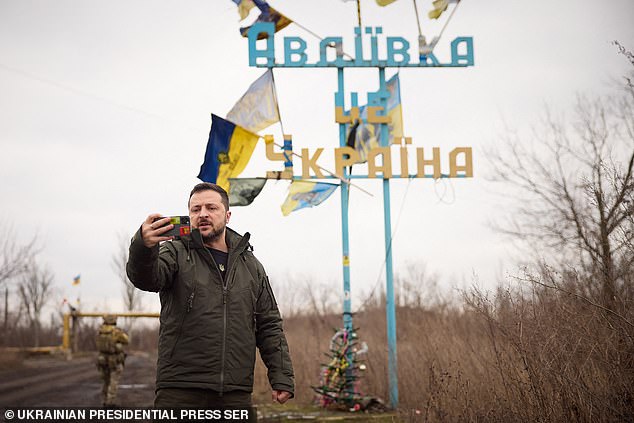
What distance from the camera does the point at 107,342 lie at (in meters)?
12.3

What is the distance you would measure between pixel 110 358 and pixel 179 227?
9.57 m

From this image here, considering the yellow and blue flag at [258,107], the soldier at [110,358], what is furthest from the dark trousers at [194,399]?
the soldier at [110,358]

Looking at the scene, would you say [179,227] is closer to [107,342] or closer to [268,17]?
[268,17]

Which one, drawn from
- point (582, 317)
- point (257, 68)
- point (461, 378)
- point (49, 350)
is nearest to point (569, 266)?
point (582, 317)

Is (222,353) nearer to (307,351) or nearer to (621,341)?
(621,341)

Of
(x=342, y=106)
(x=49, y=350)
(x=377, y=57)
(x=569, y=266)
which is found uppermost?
(x=377, y=57)

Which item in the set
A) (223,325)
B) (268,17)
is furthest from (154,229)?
(268,17)

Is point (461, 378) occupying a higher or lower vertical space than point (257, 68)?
lower

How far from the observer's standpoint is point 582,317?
5.46 metres

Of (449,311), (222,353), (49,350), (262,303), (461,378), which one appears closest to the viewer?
(222,353)

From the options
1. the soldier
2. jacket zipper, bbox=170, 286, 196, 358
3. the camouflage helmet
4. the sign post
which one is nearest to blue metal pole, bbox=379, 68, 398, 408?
the sign post

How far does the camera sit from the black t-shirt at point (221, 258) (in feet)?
13.4

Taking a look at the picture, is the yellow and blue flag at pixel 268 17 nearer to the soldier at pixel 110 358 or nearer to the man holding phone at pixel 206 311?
Answer: the soldier at pixel 110 358

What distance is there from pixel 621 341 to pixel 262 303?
278cm
